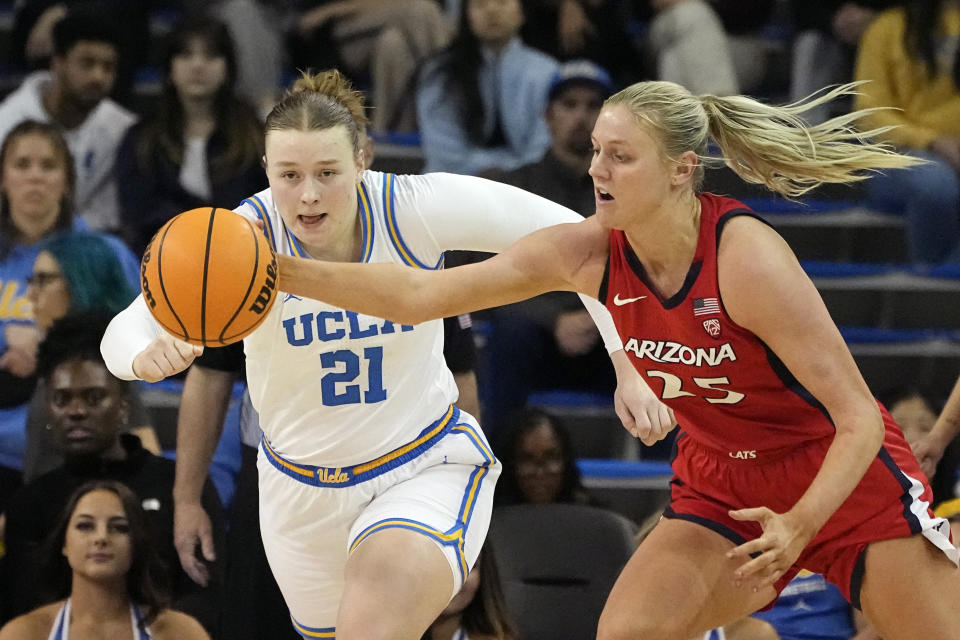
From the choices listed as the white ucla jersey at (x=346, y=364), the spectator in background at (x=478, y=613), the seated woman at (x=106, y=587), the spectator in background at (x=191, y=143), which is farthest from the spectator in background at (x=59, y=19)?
the white ucla jersey at (x=346, y=364)

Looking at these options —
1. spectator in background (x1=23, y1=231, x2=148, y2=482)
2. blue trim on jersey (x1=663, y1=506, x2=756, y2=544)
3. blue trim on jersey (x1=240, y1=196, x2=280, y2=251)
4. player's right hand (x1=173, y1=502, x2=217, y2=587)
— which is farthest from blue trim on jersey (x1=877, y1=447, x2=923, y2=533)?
spectator in background (x1=23, y1=231, x2=148, y2=482)

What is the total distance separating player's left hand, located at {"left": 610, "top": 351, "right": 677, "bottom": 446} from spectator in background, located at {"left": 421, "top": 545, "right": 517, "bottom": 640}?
46.2 inches

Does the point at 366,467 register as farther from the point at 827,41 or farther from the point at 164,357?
the point at 827,41

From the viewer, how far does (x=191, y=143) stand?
652 centimetres

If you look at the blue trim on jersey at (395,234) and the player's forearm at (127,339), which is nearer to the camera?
the player's forearm at (127,339)

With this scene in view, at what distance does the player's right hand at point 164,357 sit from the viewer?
3221mm

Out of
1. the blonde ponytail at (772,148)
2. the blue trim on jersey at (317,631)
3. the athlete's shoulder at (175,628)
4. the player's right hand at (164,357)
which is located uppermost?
the blonde ponytail at (772,148)

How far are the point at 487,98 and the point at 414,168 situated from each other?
0.69 metres

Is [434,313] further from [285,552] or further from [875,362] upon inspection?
[875,362]

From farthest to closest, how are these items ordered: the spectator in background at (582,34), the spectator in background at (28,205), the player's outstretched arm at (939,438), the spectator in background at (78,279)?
the spectator in background at (582,34) → the spectator in background at (28,205) → the spectator in background at (78,279) → the player's outstretched arm at (939,438)

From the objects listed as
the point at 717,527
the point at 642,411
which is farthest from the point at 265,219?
the point at 717,527

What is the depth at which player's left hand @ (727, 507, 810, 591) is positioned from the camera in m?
2.85

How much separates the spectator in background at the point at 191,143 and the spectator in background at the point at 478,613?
2.53 meters

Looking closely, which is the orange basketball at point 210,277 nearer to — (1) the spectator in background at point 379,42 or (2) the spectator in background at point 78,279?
(2) the spectator in background at point 78,279
